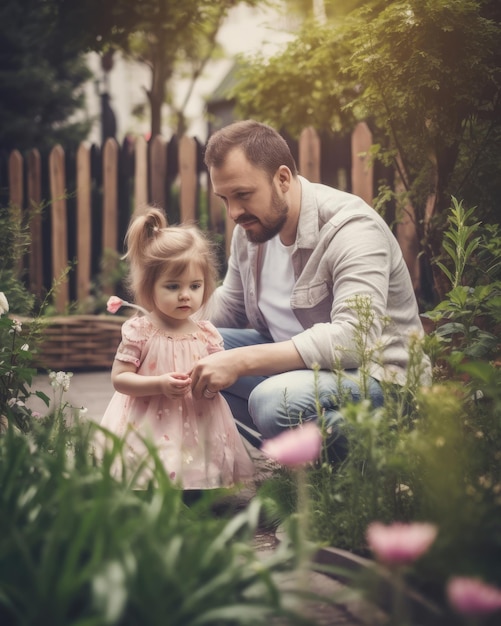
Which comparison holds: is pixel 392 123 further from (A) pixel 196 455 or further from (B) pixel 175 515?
(B) pixel 175 515

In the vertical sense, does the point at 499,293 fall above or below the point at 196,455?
above

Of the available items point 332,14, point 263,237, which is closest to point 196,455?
point 263,237

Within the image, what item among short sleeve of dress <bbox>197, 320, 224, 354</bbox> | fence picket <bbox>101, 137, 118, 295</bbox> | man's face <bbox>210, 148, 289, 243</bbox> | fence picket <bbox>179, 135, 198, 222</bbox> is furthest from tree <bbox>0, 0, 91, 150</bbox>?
short sleeve of dress <bbox>197, 320, 224, 354</bbox>

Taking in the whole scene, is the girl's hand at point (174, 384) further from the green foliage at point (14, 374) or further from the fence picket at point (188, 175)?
the fence picket at point (188, 175)

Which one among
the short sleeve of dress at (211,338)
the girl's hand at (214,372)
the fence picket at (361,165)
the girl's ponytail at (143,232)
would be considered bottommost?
the girl's hand at (214,372)

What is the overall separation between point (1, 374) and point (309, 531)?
1467 millimetres

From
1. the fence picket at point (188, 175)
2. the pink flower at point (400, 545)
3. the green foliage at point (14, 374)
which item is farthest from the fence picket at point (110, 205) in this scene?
the pink flower at point (400, 545)

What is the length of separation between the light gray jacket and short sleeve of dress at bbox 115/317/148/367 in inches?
23.8

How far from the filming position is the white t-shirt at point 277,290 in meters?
3.87

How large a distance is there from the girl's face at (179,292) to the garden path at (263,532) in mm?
547

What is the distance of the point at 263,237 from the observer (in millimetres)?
3715

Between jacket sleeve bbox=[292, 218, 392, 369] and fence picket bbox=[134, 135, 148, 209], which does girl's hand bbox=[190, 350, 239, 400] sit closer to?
jacket sleeve bbox=[292, 218, 392, 369]

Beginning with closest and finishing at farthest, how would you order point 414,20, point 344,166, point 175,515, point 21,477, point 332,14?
point 175,515 → point 21,477 → point 414,20 → point 344,166 → point 332,14

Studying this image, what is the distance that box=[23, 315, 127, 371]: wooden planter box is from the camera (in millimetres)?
6965
